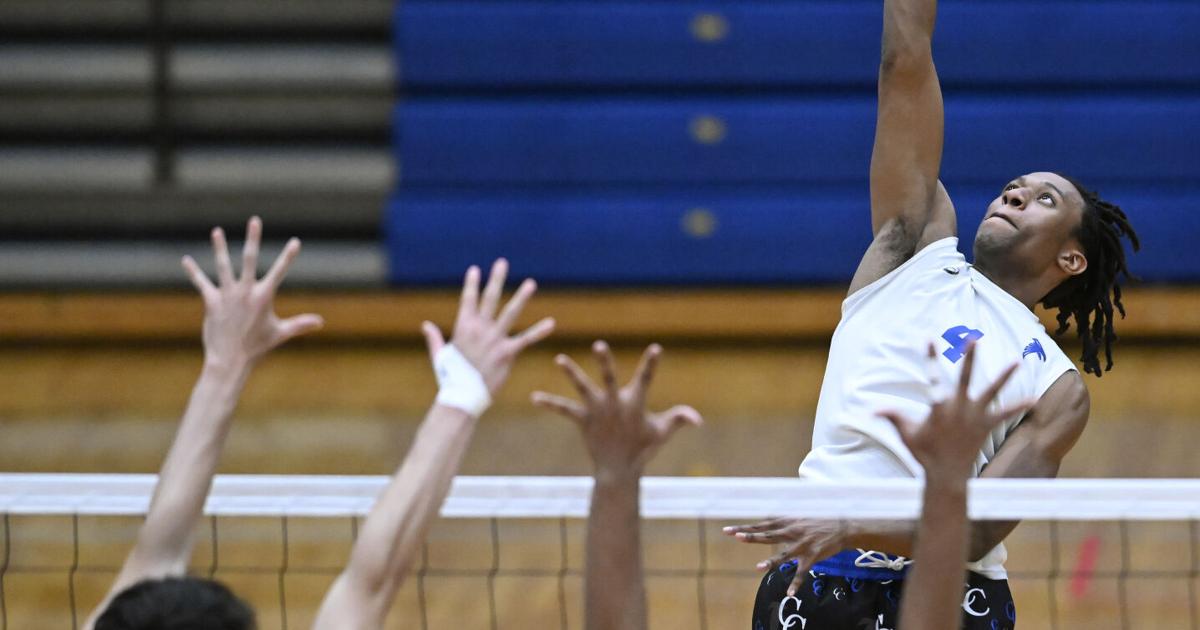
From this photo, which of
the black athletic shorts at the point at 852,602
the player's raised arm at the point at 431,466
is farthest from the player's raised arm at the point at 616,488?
the black athletic shorts at the point at 852,602

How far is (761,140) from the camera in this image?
10312mm

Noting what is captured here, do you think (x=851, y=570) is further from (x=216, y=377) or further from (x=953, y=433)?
(x=216, y=377)

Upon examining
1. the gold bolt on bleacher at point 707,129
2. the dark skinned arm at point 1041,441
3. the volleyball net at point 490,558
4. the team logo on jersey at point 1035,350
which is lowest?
the volleyball net at point 490,558

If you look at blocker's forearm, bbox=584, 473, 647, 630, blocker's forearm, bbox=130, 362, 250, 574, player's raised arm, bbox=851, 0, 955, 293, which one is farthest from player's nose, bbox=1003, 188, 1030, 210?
blocker's forearm, bbox=130, 362, 250, 574

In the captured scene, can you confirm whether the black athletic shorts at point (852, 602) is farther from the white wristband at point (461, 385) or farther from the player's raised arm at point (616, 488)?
the white wristband at point (461, 385)

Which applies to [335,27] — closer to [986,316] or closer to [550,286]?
[550,286]

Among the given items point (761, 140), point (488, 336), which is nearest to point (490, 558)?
point (488, 336)

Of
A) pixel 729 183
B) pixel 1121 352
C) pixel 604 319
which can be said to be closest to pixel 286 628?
pixel 604 319

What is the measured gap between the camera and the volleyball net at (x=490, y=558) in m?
3.23

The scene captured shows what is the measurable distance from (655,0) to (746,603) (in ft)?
19.7

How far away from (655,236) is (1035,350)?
7140 millimetres

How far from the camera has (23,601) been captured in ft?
18.2

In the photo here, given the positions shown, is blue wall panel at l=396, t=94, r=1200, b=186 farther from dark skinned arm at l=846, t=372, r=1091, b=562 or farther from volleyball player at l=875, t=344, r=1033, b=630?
volleyball player at l=875, t=344, r=1033, b=630

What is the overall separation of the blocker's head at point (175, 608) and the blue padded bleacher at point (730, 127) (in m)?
8.40
